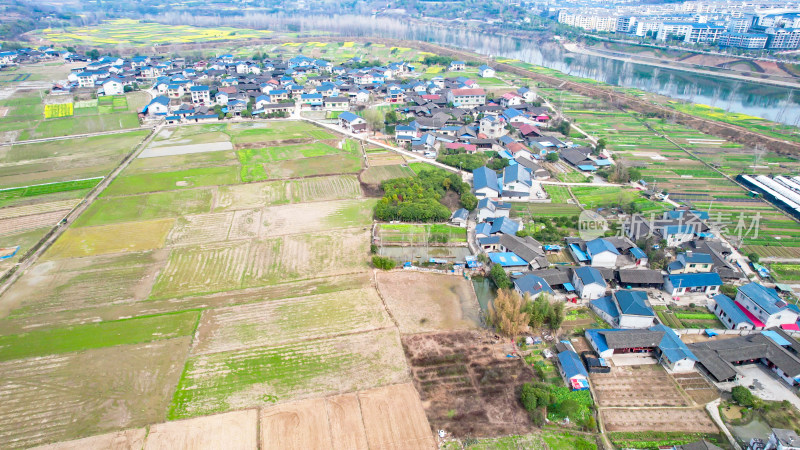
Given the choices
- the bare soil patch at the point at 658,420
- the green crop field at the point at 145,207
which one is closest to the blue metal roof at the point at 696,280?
the bare soil patch at the point at 658,420

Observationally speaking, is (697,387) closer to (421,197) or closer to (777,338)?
(777,338)

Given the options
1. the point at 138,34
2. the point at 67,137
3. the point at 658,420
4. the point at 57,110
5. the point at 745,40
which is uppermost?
the point at 138,34

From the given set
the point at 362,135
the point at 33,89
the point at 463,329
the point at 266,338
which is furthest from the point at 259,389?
the point at 33,89

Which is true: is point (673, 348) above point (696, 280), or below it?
below

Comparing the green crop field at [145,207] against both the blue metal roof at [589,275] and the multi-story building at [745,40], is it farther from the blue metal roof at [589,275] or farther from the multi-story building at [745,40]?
the multi-story building at [745,40]

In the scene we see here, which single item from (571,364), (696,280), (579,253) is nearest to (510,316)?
(571,364)

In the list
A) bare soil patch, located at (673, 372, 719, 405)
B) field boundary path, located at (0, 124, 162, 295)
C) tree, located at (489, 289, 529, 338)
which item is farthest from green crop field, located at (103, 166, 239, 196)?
bare soil patch, located at (673, 372, 719, 405)
